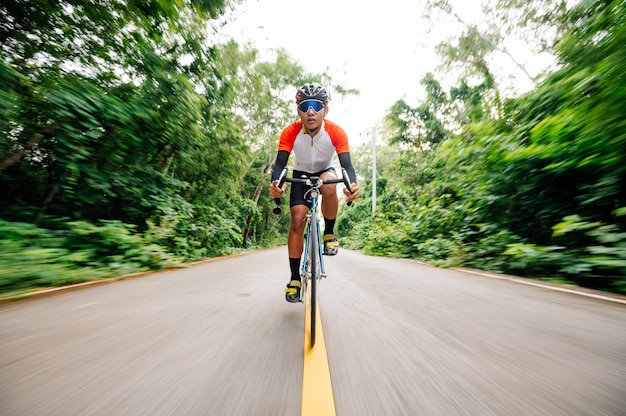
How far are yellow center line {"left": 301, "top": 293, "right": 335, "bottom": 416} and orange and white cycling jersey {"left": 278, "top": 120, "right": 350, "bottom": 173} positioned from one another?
200 cm

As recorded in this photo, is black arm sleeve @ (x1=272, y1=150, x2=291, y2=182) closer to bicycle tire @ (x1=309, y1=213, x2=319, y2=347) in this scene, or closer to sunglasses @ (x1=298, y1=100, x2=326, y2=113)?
sunglasses @ (x1=298, y1=100, x2=326, y2=113)

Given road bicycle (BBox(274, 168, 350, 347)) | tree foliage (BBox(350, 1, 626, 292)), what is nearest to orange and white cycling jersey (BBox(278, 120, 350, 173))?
road bicycle (BBox(274, 168, 350, 347))

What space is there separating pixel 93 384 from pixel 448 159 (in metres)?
10.2

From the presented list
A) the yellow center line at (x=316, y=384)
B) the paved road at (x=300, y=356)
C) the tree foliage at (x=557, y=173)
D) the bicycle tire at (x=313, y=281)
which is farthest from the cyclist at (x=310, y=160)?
the tree foliage at (x=557, y=173)

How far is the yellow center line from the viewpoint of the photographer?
129 cm

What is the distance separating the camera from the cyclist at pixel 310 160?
302cm

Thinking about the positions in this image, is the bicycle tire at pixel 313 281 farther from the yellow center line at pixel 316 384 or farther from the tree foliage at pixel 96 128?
the tree foliage at pixel 96 128

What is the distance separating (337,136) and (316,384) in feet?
8.37

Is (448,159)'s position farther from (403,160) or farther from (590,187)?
(403,160)

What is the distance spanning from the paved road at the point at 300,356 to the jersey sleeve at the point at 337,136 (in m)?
1.87

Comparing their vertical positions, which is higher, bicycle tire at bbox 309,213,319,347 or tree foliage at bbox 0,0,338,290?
tree foliage at bbox 0,0,338,290

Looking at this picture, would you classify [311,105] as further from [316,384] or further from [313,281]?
[316,384]

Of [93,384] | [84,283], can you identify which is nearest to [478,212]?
[93,384]

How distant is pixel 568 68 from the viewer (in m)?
5.29
